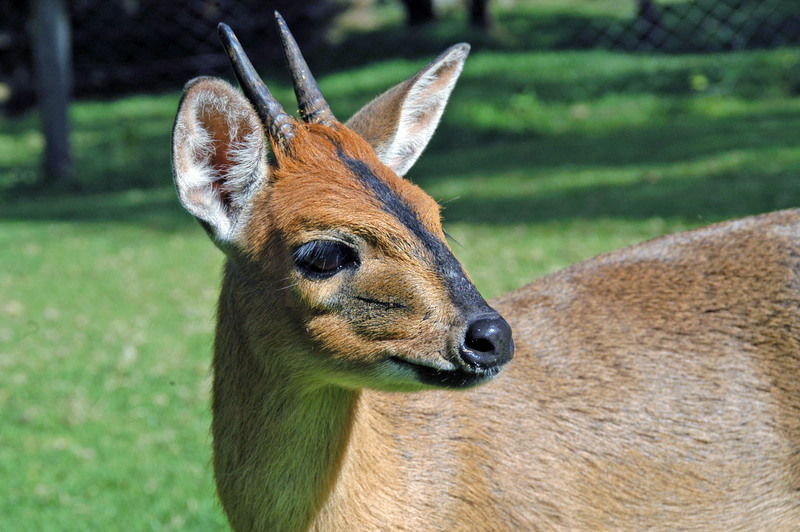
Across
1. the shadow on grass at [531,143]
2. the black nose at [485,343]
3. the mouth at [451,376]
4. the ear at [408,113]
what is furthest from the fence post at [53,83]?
the black nose at [485,343]

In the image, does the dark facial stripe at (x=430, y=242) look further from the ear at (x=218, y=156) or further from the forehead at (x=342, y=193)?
the ear at (x=218, y=156)

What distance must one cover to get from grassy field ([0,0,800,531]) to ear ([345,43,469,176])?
0.25 m

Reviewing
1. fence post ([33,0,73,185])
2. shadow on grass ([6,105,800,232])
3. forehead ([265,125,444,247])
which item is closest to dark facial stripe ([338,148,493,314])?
forehead ([265,125,444,247])

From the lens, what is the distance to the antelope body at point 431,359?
2.78m

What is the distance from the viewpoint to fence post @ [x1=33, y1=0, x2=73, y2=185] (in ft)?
→ 47.7

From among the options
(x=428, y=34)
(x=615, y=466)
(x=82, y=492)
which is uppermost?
(x=615, y=466)

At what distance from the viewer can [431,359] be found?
266 centimetres

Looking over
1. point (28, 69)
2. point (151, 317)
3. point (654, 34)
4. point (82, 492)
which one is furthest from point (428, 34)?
point (82, 492)

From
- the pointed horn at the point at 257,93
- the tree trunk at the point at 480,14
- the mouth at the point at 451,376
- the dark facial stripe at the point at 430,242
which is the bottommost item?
the tree trunk at the point at 480,14

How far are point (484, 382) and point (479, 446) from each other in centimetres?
62

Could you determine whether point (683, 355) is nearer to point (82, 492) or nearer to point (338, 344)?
point (338, 344)

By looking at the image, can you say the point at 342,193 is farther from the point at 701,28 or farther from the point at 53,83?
the point at 701,28

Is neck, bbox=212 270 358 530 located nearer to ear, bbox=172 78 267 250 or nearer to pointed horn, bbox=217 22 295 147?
ear, bbox=172 78 267 250

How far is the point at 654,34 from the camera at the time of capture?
63.9ft
